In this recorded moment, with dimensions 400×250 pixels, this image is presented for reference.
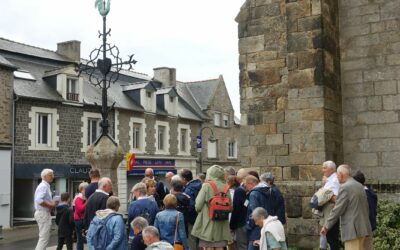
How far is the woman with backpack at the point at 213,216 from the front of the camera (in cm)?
732

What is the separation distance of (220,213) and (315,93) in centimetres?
298

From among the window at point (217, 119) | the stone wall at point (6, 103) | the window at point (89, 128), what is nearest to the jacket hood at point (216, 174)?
the stone wall at point (6, 103)

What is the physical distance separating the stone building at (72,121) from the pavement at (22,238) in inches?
57.8

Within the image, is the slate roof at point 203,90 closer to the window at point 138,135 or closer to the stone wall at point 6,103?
the window at point 138,135

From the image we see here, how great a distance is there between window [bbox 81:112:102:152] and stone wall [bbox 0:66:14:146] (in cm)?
468

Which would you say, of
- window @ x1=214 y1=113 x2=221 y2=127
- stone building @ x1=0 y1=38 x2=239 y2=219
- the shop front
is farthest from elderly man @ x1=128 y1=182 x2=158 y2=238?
window @ x1=214 y1=113 x2=221 y2=127

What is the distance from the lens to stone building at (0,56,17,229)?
70.1 feet

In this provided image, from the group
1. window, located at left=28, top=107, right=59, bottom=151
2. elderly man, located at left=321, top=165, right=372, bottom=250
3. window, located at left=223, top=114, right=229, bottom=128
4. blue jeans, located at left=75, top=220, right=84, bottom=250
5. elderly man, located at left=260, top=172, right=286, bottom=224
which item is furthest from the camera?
window, located at left=223, top=114, right=229, bottom=128

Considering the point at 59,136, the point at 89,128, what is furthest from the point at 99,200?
the point at 89,128

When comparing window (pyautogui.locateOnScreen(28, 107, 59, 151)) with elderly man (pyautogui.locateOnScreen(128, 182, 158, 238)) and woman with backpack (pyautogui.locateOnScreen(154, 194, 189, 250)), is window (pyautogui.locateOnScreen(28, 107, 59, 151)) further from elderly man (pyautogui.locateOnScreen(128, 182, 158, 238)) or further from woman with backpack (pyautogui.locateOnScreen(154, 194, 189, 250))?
woman with backpack (pyautogui.locateOnScreen(154, 194, 189, 250))

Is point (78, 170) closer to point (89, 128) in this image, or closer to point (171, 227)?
point (89, 128)

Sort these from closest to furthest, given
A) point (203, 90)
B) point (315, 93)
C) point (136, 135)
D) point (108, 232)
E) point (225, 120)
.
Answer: point (108, 232) → point (315, 93) → point (136, 135) → point (203, 90) → point (225, 120)

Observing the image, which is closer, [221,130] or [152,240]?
[152,240]

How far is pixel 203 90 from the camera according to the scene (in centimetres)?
3769
